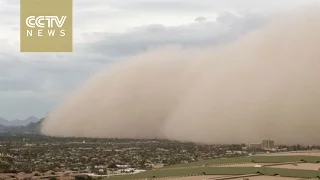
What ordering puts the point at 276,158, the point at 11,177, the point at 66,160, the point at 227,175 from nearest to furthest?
1. the point at 227,175
2. the point at 276,158
3. the point at 11,177
4. the point at 66,160

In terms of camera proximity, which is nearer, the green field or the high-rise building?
the green field

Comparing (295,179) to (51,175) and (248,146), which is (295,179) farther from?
(248,146)

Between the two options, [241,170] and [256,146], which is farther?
[256,146]

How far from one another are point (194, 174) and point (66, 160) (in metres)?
25.9

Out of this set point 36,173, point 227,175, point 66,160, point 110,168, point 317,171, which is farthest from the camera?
point 66,160

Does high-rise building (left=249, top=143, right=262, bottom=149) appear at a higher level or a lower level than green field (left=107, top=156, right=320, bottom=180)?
lower

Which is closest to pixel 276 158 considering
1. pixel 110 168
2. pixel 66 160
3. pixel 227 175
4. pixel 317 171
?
pixel 227 175

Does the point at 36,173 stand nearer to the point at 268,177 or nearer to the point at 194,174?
the point at 194,174

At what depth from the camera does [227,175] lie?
12977mm

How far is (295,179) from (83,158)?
29.6 metres

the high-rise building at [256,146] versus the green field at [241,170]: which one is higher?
the green field at [241,170]

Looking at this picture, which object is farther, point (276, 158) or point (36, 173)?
point (36, 173)

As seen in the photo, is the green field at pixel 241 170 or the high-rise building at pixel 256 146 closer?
the green field at pixel 241 170

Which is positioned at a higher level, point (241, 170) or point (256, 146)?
point (241, 170)
